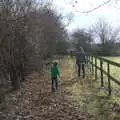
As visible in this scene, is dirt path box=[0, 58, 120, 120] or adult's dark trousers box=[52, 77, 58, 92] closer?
dirt path box=[0, 58, 120, 120]

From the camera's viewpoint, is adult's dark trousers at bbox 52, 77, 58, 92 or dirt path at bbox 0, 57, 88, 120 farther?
adult's dark trousers at bbox 52, 77, 58, 92

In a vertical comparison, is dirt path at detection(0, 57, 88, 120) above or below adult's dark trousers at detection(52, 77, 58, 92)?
below

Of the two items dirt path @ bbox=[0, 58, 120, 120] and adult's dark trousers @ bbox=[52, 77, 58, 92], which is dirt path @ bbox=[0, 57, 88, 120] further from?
adult's dark trousers @ bbox=[52, 77, 58, 92]

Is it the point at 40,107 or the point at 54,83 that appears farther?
the point at 54,83

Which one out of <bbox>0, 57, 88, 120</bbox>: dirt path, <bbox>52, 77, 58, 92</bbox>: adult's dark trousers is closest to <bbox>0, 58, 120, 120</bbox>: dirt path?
<bbox>0, 57, 88, 120</bbox>: dirt path

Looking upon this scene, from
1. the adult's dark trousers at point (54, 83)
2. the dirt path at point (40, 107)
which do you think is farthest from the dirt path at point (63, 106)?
the adult's dark trousers at point (54, 83)

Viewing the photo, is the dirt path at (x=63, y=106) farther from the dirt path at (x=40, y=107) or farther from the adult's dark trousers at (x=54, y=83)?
the adult's dark trousers at (x=54, y=83)

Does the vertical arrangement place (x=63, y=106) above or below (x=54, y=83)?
below

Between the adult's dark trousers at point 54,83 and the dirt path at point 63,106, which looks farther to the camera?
the adult's dark trousers at point 54,83

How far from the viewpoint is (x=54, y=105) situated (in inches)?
440

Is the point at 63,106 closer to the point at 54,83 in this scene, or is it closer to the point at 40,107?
the point at 40,107

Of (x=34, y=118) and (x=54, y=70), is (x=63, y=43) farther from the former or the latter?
(x=34, y=118)

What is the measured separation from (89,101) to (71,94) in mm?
1910

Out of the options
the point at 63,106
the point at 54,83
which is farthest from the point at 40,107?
the point at 54,83
